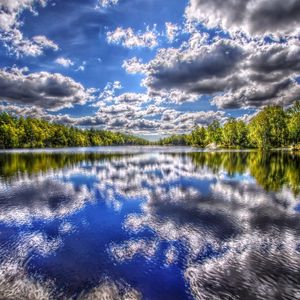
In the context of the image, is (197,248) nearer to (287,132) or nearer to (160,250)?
(160,250)

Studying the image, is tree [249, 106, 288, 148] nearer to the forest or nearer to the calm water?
the forest

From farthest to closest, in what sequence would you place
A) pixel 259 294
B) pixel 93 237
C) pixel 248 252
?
pixel 93 237, pixel 248 252, pixel 259 294

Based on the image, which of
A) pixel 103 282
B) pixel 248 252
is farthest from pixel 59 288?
pixel 248 252

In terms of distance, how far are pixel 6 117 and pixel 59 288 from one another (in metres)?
157

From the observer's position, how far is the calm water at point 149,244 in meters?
8.30

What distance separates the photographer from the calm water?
8.30 metres

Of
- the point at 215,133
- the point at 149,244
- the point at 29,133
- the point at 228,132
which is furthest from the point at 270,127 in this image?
the point at 29,133

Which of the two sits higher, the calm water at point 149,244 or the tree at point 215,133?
the tree at point 215,133

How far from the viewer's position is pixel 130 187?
2500cm

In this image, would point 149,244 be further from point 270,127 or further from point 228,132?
point 228,132

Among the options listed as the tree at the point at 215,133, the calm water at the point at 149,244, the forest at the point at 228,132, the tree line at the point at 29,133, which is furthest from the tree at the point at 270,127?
the tree line at the point at 29,133

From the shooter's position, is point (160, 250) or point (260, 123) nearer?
point (160, 250)

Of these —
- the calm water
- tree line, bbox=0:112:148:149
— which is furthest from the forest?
the calm water

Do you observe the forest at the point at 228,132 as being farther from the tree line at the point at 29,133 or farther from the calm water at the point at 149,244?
the calm water at the point at 149,244
